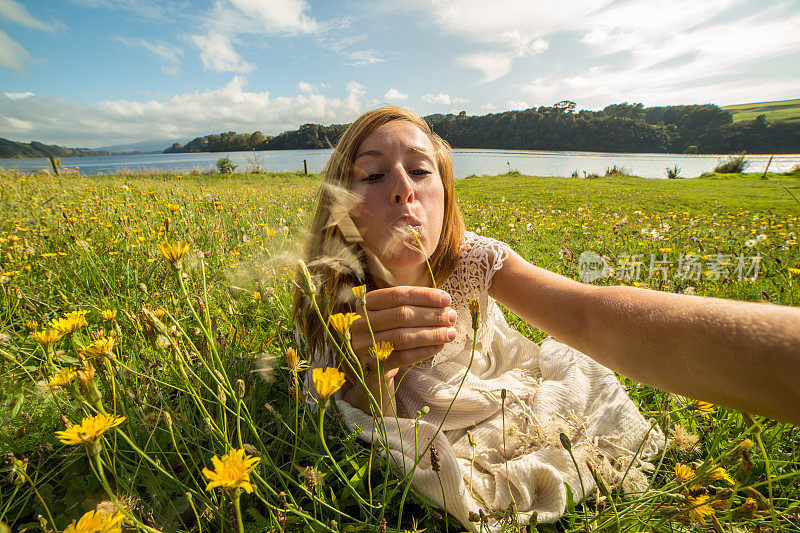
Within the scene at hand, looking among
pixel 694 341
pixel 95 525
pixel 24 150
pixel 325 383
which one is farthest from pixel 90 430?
pixel 24 150

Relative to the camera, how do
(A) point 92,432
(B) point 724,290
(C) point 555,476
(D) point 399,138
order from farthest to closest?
(B) point 724,290 < (D) point 399,138 < (C) point 555,476 < (A) point 92,432

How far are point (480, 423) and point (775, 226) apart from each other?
226 inches

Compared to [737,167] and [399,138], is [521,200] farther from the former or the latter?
[737,167]

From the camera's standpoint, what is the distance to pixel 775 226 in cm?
471

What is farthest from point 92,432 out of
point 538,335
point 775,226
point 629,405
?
point 775,226

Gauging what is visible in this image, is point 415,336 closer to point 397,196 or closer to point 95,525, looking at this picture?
point 397,196

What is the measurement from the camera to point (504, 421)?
1.15 m

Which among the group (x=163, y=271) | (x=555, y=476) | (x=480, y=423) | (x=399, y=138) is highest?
(x=399, y=138)

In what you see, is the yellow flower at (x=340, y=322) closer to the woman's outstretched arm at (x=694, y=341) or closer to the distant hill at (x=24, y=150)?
the woman's outstretched arm at (x=694, y=341)

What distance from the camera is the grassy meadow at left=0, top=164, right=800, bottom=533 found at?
0.81 metres

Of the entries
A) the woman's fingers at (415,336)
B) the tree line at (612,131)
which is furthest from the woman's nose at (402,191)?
the tree line at (612,131)

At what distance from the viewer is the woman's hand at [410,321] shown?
3.50 ft

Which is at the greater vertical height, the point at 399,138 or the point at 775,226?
the point at 399,138

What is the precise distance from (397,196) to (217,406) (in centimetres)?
106
